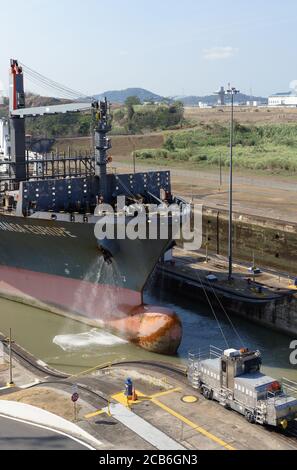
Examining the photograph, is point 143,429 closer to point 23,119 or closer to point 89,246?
point 89,246

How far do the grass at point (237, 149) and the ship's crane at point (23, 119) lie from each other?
37.5m

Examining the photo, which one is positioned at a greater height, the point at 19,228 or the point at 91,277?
the point at 19,228

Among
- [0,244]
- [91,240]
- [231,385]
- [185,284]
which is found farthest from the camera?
[185,284]

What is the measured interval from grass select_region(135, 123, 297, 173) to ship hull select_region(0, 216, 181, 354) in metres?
42.6

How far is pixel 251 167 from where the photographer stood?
2702 inches

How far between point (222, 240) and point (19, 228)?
16944 mm

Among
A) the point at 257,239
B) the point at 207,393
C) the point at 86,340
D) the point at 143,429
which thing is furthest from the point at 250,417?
the point at 257,239

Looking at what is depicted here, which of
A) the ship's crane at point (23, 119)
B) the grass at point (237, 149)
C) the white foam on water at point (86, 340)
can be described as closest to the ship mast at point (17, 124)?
the ship's crane at point (23, 119)

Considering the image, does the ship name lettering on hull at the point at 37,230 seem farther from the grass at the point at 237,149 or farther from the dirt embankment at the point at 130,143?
the dirt embankment at the point at 130,143

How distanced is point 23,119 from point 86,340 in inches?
517

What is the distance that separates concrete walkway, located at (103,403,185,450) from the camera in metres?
13.9

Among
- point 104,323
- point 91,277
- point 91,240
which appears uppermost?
point 91,240
